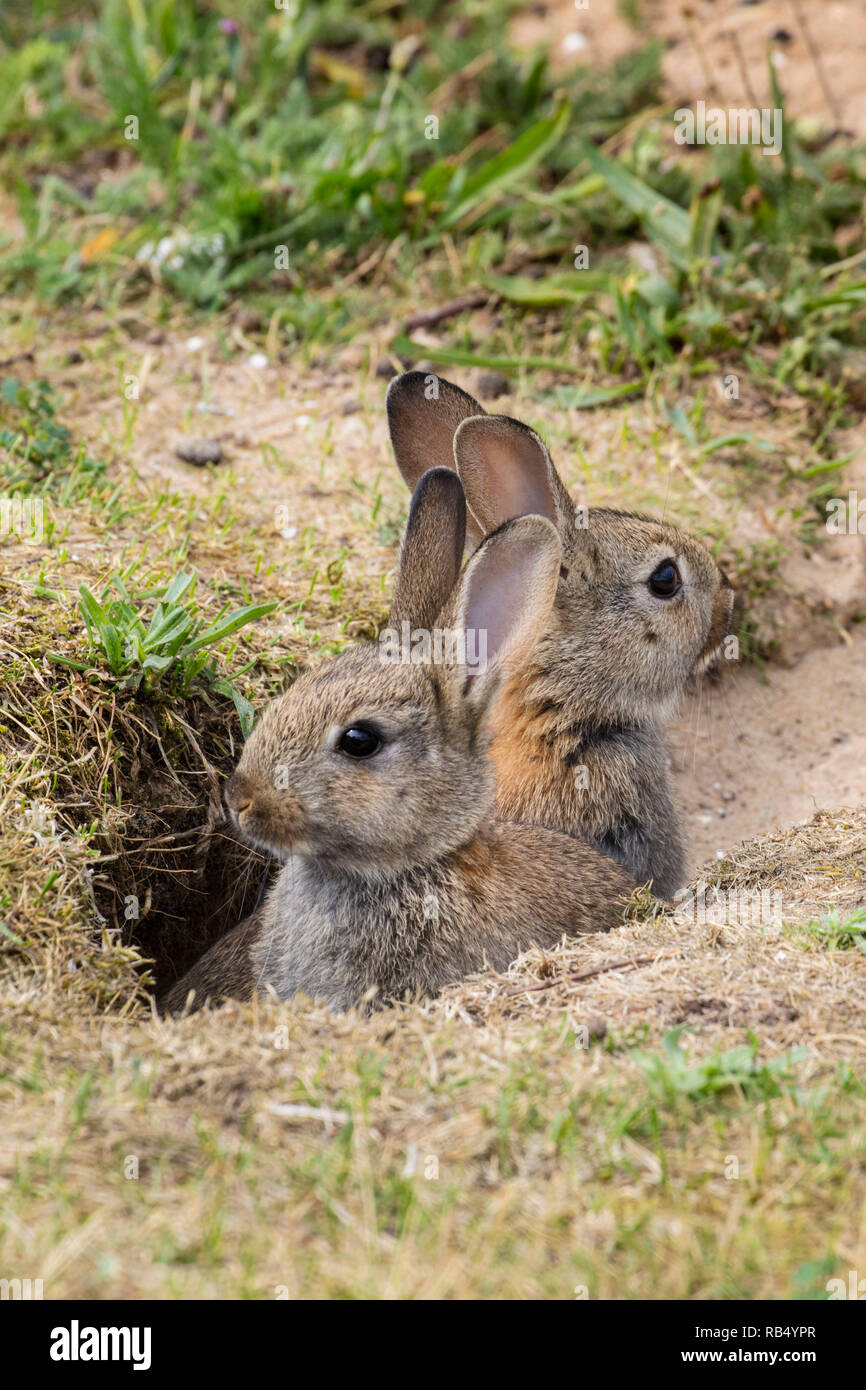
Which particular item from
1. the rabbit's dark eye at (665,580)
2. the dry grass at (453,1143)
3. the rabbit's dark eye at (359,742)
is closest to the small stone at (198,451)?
the rabbit's dark eye at (665,580)

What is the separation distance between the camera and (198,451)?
7262 millimetres

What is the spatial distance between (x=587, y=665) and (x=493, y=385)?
2464mm

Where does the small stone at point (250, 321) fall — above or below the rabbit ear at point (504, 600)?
above

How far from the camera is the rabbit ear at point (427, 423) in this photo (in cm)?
599

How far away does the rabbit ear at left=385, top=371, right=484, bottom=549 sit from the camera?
5988 mm

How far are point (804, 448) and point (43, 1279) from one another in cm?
616

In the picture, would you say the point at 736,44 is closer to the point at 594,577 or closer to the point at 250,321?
the point at 250,321

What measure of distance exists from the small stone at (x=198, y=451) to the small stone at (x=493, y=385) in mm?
1554

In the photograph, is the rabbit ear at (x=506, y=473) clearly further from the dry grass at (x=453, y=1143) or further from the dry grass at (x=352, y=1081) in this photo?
the dry grass at (x=453, y=1143)

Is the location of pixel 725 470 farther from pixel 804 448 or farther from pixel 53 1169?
pixel 53 1169

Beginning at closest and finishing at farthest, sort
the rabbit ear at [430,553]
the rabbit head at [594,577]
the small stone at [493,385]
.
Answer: the rabbit ear at [430,553], the rabbit head at [594,577], the small stone at [493,385]

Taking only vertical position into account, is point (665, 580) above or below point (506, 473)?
below

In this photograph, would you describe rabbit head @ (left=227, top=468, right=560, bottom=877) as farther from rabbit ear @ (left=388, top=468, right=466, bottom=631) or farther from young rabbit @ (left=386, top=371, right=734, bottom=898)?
young rabbit @ (left=386, top=371, right=734, bottom=898)

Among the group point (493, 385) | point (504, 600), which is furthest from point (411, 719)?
point (493, 385)
